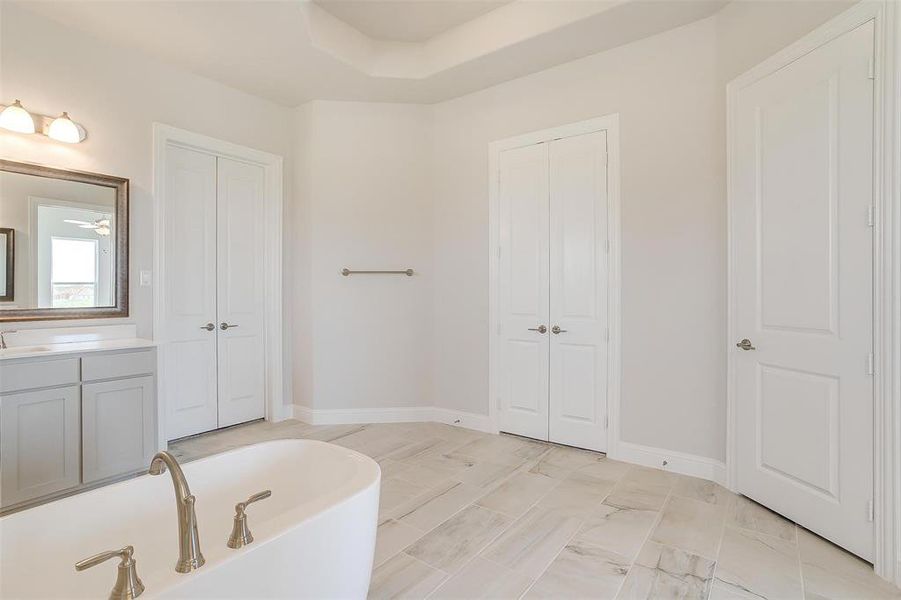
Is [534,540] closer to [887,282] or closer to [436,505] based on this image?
[436,505]

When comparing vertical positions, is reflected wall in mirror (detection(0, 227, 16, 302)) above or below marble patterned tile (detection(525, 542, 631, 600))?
above

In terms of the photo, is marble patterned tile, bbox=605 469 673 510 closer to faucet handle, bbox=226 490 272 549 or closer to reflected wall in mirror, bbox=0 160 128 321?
faucet handle, bbox=226 490 272 549

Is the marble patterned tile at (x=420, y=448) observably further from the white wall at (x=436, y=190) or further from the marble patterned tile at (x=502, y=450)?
the white wall at (x=436, y=190)

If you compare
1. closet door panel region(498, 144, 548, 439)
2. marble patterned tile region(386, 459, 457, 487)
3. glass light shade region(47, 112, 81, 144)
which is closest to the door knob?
closet door panel region(498, 144, 548, 439)

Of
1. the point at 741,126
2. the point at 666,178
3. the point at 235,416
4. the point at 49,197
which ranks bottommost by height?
the point at 235,416

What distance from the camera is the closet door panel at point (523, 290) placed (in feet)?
11.7

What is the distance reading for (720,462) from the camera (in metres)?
2.79

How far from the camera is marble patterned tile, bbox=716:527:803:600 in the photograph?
1.80 metres

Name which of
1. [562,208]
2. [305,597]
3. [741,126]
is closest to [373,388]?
[562,208]

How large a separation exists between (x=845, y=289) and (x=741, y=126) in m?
1.07

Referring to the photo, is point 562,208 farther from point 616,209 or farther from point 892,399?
point 892,399

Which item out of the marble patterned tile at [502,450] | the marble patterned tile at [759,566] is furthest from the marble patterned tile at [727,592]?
the marble patterned tile at [502,450]

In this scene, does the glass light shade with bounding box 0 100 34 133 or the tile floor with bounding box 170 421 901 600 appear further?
the glass light shade with bounding box 0 100 34 133

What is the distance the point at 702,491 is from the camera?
268cm
